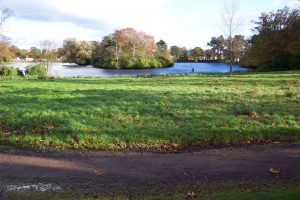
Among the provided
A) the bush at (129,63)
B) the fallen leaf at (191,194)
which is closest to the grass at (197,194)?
the fallen leaf at (191,194)

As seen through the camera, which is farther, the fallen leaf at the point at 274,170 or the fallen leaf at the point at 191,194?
the fallen leaf at the point at 274,170

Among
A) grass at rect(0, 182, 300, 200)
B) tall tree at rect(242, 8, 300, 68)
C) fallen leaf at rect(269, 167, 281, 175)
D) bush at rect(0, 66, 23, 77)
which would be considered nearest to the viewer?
grass at rect(0, 182, 300, 200)

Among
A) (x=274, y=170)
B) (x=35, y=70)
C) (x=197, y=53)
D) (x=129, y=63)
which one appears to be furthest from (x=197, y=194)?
(x=197, y=53)

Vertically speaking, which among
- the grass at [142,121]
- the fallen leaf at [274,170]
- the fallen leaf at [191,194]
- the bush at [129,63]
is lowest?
the fallen leaf at [274,170]

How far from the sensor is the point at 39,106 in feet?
42.7

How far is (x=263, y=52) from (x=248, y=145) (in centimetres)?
4810

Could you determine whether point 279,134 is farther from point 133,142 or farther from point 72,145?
point 72,145

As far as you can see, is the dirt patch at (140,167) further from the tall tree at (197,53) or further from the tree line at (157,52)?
the tall tree at (197,53)

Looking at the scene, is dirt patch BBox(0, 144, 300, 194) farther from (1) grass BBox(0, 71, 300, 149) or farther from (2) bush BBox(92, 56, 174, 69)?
(2) bush BBox(92, 56, 174, 69)

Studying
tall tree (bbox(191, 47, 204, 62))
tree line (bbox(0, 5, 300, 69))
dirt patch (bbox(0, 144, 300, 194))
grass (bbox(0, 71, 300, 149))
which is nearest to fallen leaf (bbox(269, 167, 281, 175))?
dirt patch (bbox(0, 144, 300, 194))

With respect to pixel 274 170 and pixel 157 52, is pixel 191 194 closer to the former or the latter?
pixel 274 170

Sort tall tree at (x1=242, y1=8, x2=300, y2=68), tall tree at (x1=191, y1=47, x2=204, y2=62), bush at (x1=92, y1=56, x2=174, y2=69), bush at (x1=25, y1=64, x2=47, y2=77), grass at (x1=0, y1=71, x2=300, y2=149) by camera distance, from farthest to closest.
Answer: tall tree at (x1=191, y1=47, x2=204, y2=62) → bush at (x1=92, y1=56, x2=174, y2=69) → tall tree at (x1=242, y1=8, x2=300, y2=68) → bush at (x1=25, y1=64, x2=47, y2=77) → grass at (x1=0, y1=71, x2=300, y2=149)

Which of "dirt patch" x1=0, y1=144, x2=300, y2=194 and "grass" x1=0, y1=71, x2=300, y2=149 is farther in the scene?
"grass" x1=0, y1=71, x2=300, y2=149

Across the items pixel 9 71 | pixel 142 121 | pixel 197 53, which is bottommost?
pixel 142 121
